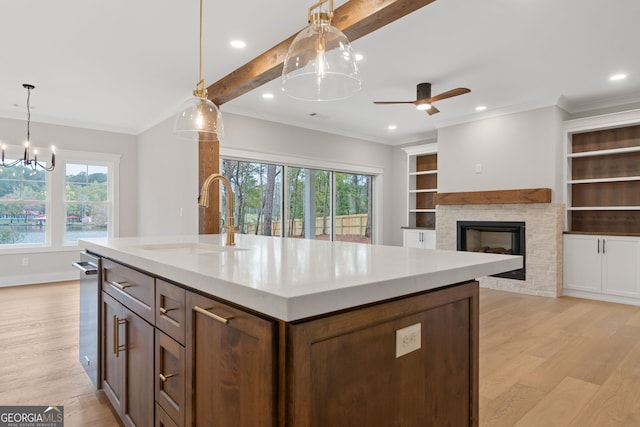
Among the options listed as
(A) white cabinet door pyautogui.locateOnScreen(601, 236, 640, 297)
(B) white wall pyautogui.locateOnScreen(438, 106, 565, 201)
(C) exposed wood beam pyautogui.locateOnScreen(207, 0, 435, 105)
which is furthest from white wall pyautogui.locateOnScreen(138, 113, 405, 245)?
(A) white cabinet door pyautogui.locateOnScreen(601, 236, 640, 297)

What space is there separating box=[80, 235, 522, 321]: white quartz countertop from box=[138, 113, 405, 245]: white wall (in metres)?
3.54

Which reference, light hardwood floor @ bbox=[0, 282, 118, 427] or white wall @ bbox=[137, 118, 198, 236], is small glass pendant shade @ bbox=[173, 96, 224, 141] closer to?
light hardwood floor @ bbox=[0, 282, 118, 427]

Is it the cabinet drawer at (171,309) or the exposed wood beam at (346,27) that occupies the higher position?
the exposed wood beam at (346,27)

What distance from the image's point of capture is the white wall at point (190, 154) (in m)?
4.98

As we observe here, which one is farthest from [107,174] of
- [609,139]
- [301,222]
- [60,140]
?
[609,139]

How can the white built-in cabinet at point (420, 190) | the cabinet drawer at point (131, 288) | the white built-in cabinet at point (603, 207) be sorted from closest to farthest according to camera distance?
the cabinet drawer at point (131, 288)
the white built-in cabinet at point (603, 207)
the white built-in cabinet at point (420, 190)

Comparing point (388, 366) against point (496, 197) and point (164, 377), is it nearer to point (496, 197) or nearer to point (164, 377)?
point (164, 377)

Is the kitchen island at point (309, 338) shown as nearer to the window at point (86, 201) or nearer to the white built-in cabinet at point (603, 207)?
the white built-in cabinet at point (603, 207)

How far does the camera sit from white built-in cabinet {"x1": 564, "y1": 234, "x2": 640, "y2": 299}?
174 inches

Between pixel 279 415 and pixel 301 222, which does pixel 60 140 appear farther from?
pixel 279 415

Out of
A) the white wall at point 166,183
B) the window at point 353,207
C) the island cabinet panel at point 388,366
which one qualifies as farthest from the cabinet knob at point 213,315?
the window at point 353,207

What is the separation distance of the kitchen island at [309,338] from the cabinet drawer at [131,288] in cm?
1

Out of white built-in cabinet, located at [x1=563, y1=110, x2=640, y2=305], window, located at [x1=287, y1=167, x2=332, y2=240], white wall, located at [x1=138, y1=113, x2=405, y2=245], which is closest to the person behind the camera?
white built-in cabinet, located at [x1=563, y1=110, x2=640, y2=305]

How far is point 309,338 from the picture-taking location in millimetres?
842
